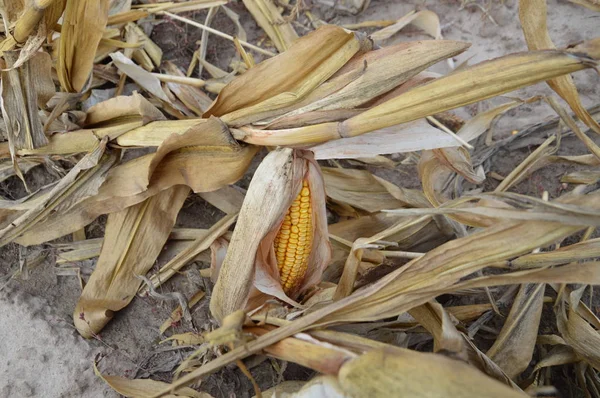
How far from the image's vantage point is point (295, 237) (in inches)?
54.1

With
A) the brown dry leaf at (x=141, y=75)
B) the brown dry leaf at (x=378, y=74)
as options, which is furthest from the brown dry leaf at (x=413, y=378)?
the brown dry leaf at (x=141, y=75)

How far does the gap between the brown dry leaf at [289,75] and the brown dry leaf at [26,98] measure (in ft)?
1.77

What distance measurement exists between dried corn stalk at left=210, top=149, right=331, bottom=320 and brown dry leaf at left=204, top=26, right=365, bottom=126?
158 mm

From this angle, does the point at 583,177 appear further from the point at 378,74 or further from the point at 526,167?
the point at 378,74

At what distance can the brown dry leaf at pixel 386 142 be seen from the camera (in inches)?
49.0

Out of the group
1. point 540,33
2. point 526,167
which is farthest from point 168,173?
point 526,167

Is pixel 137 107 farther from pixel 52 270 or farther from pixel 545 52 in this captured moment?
pixel 545 52

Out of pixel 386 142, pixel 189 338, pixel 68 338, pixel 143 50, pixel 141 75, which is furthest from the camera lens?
pixel 143 50

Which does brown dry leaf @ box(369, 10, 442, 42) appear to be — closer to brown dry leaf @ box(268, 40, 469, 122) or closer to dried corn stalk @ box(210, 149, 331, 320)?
brown dry leaf @ box(268, 40, 469, 122)

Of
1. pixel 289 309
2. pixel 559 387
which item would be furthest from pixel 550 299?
pixel 289 309

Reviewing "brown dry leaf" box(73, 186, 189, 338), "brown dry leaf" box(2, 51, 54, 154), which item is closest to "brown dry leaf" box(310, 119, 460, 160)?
"brown dry leaf" box(73, 186, 189, 338)

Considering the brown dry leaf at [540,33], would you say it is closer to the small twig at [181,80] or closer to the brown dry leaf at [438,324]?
the brown dry leaf at [438,324]

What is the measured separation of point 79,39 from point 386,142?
3.15 ft

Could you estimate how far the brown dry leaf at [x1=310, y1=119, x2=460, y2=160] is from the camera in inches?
49.0
